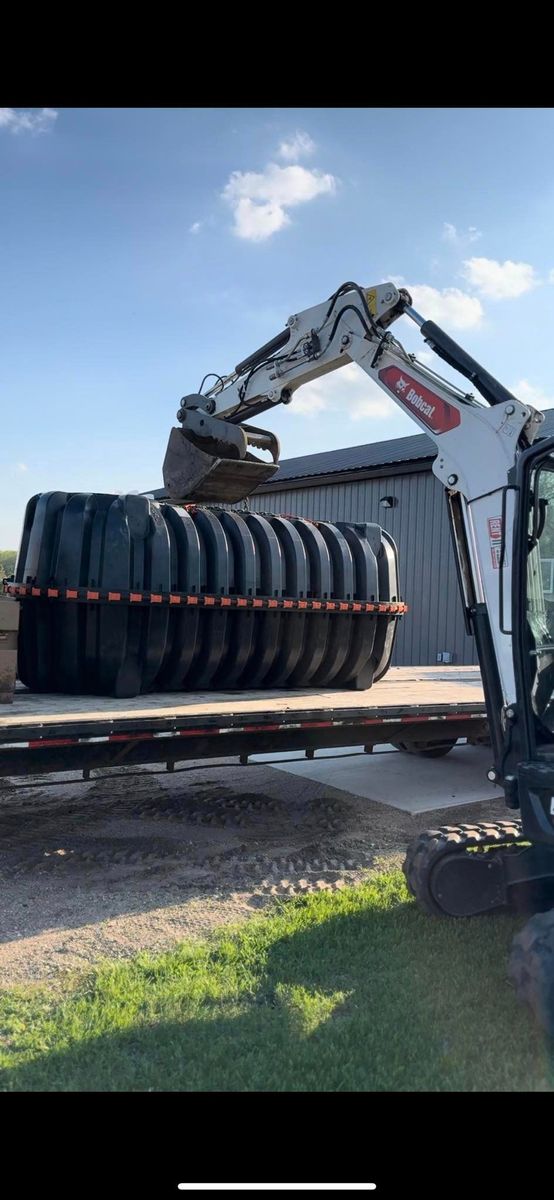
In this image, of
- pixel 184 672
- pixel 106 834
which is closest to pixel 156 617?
pixel 184 672

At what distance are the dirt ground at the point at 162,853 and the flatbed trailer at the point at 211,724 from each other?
495 millimetres

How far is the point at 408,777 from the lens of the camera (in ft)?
31.2

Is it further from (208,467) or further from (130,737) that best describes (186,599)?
(130,737)

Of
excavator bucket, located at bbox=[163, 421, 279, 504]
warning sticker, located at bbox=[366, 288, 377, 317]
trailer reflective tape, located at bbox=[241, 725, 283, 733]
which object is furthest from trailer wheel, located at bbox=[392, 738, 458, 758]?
warning sticker, located at bbox=[366, 288, 377, 317]

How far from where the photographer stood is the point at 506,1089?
11.7 ft

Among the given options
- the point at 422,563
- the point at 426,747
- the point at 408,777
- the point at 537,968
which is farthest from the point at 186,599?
the point at 422,563

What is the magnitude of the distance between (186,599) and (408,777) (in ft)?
12.4

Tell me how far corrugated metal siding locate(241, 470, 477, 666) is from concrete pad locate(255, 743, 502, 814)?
501 cm

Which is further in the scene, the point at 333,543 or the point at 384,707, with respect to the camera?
the point at 333,543

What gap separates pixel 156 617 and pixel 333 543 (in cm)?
209

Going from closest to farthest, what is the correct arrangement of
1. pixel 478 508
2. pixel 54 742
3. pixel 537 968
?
pixel 537 968 < pixel 54 742 < pixel 478 508

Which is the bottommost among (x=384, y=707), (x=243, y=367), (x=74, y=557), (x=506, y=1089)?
(x=506, y=1089)
